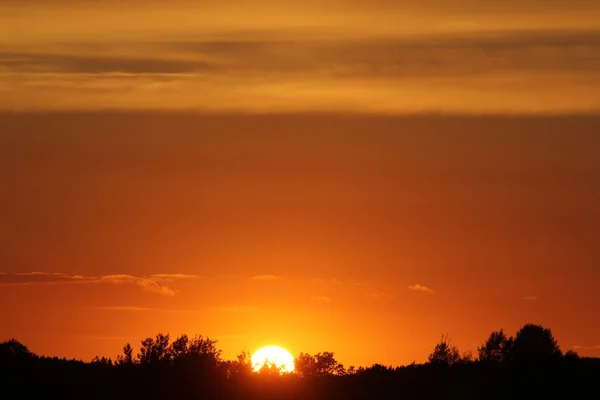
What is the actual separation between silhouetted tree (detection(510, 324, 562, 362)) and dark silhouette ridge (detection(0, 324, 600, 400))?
28.4 meters

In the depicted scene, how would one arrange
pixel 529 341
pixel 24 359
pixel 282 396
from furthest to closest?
pixel 529 341 < pixel 24 359 < pixel 282 396

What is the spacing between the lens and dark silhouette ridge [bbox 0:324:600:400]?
113 meters

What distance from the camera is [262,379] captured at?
121 m

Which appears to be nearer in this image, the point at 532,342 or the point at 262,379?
the point at 262,379

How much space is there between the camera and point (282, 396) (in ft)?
386

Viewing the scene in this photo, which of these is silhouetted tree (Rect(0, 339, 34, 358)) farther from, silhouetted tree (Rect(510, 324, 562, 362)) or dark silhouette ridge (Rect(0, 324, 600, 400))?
silhouetted tree (Rect(510, 324, 562, 362))

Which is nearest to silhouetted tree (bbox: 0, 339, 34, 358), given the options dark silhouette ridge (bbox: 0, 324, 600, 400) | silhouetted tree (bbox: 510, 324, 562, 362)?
dark silhouette ridge (bbox: 0, 324, 600, 400)

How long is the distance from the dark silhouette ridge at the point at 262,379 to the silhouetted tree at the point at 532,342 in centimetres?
2839

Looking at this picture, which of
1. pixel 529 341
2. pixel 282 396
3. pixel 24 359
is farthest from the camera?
pixel 529 341

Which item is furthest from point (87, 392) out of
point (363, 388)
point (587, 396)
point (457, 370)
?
point (587, 396)

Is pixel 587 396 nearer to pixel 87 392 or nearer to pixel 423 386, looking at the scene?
pixel 423 386

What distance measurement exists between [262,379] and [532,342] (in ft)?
140

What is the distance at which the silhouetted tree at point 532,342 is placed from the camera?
149250 mm

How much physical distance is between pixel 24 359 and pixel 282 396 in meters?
25.8
